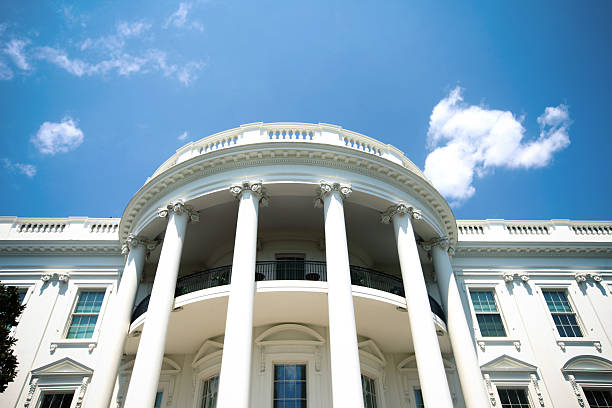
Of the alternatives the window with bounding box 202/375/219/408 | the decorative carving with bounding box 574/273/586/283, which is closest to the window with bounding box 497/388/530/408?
the decorative carving with bounding box 574/273/586/283

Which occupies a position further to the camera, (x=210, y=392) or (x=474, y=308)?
(x=474, y=308)

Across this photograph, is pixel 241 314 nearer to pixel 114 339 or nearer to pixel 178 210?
pixel 178 210

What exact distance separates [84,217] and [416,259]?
1499 centimetres

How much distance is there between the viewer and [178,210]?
523 inches

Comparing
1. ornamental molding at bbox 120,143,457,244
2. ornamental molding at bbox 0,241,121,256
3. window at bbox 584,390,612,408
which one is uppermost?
ornamental molding at bbox 120,143,457,244

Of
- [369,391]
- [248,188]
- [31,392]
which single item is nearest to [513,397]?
[369,391]

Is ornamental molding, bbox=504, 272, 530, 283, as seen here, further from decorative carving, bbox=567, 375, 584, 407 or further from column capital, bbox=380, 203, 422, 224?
column capital, bbox=380, 203, 422, 224

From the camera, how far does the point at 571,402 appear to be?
47.1ft

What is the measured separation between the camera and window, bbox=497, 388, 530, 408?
1452cm

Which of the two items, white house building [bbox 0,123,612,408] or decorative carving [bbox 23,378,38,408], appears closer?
white house building [bbox 0,123,612,408]

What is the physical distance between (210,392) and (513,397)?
436 inches

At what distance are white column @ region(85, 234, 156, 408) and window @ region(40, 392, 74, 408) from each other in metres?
1.47

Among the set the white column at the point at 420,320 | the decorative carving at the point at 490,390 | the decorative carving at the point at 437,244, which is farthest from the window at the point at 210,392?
the decorative carving at the point at 490,390

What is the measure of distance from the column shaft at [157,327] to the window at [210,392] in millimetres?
3911
